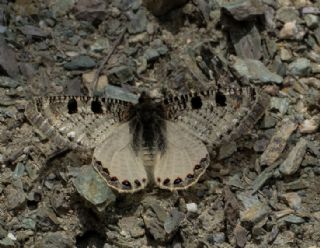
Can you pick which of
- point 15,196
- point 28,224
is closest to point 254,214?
point 28,224

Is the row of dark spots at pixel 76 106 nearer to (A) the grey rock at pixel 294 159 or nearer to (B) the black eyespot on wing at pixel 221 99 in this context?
(B) the black eyespot on wing at pixel 221 99

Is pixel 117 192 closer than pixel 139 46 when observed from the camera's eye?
Yes

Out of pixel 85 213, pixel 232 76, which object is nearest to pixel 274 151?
pixel 232 76

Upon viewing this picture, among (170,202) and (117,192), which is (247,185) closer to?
(170,202)

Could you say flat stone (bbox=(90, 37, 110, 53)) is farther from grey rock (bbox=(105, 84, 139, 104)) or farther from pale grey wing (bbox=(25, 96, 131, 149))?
pale grey wing (bbox=(25, 96, 131, 149))

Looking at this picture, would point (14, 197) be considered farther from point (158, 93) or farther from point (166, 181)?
point (158, 93)

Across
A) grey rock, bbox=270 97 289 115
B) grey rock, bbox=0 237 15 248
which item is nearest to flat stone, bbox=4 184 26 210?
grey rock, bbox=0 237 15 248
